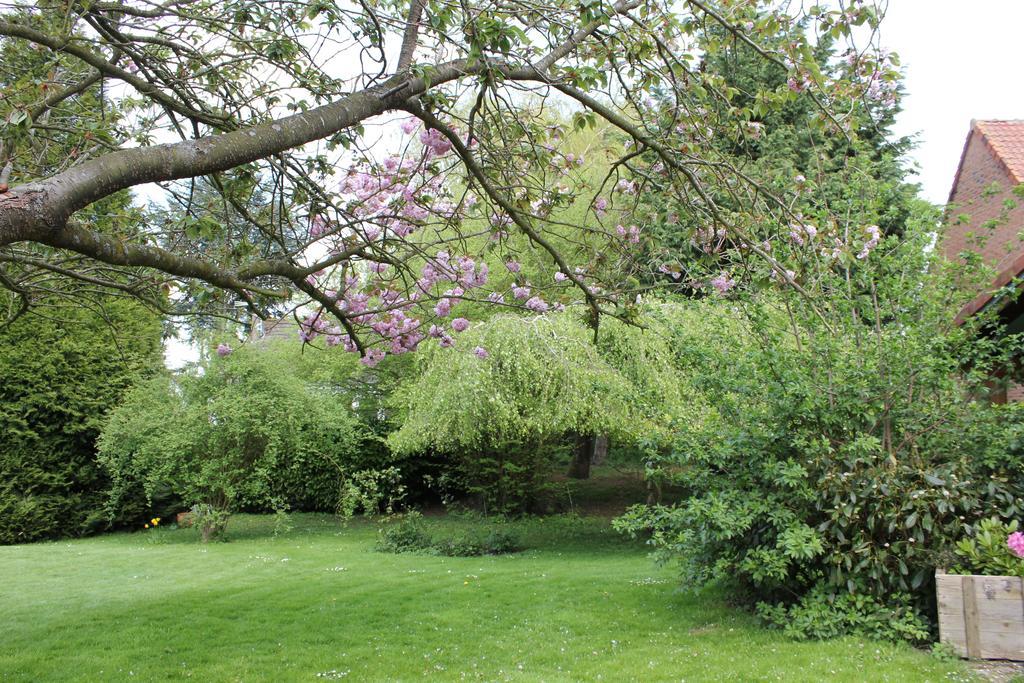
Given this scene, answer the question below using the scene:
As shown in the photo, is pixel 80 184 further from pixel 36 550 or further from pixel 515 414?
pixel 36 550

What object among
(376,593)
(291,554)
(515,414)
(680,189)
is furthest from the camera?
(291,554)

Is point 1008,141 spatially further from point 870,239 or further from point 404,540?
point 404,540

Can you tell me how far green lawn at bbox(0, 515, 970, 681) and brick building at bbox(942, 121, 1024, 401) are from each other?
120 inches

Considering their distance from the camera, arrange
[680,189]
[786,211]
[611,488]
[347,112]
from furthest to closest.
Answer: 1. [611,488]
2. [680,189]
3. [786,211]
4. [347,112]

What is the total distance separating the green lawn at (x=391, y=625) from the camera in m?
5.39

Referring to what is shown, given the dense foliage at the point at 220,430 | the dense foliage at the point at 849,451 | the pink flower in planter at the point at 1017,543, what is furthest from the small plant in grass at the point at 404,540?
the pink flower in planter at the point at 1017,543

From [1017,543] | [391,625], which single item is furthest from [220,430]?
[1017,543]

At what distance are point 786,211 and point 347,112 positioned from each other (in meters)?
2.24

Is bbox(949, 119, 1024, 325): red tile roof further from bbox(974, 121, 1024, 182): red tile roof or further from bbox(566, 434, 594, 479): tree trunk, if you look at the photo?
bbox(566, 434, 594, 479): tree trunk

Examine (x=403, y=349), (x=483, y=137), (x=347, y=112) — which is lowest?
(x=403, y=349)

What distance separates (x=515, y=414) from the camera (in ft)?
33.9

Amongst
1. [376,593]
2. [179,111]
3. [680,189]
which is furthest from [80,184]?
[376,593]

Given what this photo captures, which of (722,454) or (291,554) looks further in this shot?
(291,554)

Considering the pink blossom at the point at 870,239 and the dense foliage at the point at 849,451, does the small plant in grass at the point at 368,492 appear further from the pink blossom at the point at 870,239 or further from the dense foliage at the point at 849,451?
the pink blossom at the point at 870,239
